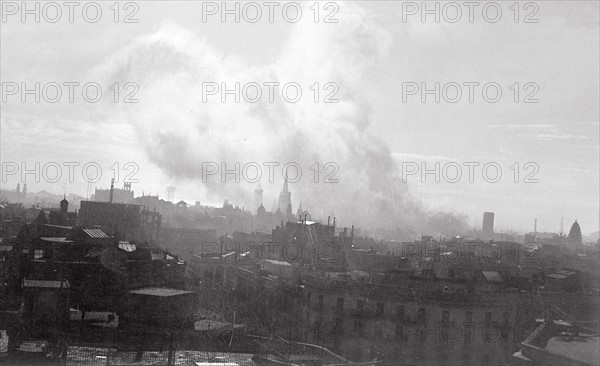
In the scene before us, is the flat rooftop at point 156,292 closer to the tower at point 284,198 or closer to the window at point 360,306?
the window at point 360,306

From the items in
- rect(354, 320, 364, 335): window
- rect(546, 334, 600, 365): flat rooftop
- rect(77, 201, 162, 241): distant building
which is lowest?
rect(354, 320, 364, 335): window

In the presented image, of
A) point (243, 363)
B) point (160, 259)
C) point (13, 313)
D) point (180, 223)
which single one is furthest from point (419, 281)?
point (180, 223)

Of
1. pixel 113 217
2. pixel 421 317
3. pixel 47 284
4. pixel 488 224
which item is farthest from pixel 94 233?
pixel 488 224

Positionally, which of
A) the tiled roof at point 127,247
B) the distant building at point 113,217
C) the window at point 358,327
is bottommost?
the window at point 358,327

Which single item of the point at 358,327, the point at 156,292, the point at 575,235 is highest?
the point at 575,235

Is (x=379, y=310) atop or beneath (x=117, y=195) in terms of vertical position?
beneath

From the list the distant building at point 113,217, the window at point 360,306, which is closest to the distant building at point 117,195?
the distant building at point 113,217

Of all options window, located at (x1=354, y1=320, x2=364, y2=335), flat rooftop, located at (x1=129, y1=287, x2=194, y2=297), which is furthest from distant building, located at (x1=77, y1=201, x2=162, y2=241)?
window, located at (x1=354, y1=320, x2=364, y2=335)

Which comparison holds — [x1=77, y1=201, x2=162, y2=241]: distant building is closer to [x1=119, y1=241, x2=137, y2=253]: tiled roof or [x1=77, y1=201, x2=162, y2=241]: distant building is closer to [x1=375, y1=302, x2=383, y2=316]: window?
[x1=119, y1=241, x2=137, y2=253]: tiled roof

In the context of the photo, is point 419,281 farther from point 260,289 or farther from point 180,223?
point 180,223

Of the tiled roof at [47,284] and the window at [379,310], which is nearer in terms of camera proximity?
the tiled roof at [47,284]

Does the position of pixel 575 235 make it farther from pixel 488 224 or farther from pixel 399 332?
pixel 399 332

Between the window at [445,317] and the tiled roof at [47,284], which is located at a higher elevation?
the tiled roof at [47,284]

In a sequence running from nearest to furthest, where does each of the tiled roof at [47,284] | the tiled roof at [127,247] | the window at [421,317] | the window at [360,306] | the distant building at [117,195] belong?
the tiled roof at [47,284], the window at [421,317], the window at [360,306], the tiled roof at [127,247], the distant building at [117,195]
